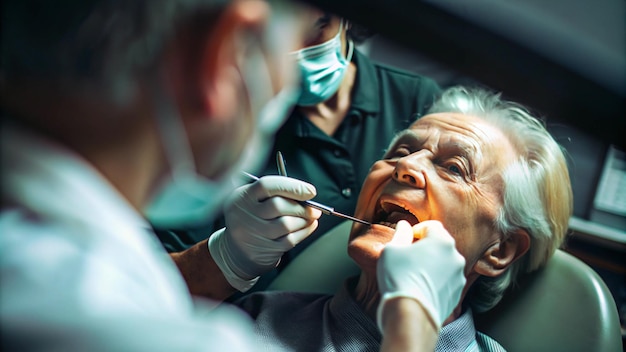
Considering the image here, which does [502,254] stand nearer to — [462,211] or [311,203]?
[462,211]

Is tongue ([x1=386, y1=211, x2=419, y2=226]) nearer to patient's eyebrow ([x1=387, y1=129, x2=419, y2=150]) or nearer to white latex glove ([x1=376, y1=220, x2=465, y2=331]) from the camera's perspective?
white latex glove ([x1=376, y1=220, x2=465, y2=331])

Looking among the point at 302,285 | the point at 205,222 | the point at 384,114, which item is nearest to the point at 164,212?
the point at 205,222

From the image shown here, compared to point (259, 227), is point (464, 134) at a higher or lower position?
higher

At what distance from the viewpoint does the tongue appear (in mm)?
1076

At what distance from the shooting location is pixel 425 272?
36.6 inches

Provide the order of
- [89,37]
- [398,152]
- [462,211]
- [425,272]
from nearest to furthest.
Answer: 1. [89,37]
2. [425,272]
3. [462,211]
4. [398,152]

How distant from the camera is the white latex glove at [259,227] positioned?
108cm

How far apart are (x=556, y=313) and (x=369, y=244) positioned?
0.44 metres

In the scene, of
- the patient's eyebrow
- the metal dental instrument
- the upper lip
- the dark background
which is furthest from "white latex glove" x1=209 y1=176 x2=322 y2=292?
the dark background

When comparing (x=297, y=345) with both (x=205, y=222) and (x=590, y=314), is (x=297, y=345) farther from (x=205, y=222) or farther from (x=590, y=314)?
(x=590, y=314)

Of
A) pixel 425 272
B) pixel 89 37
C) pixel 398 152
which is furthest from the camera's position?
pixel 398 152

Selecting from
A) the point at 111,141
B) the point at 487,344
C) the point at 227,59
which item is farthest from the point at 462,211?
the point at 111,141

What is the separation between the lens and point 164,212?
1.05 meters

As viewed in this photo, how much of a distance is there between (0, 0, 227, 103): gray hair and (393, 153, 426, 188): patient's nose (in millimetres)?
531
